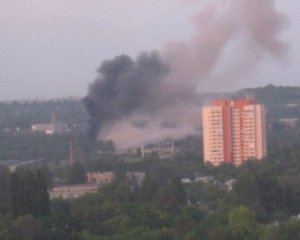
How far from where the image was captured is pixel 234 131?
64.2m

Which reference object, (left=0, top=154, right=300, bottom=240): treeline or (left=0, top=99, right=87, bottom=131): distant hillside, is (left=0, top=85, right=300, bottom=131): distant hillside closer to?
(left=0, top=99, right=87, bottom=131): distant hillside

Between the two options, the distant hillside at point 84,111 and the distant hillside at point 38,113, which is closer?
the distant hillside at point 84,111

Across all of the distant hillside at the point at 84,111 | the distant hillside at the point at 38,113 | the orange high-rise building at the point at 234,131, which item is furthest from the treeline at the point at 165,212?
the distant hillside at the point at 38,113

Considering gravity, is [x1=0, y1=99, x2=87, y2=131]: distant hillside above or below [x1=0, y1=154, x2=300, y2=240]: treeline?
above

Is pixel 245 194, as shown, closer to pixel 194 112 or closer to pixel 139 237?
pixel 139 237

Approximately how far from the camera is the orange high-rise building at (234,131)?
6275 cm

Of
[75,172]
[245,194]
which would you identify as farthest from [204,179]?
[245,194]

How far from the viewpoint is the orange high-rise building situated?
6275cm

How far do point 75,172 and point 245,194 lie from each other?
46.9 feet

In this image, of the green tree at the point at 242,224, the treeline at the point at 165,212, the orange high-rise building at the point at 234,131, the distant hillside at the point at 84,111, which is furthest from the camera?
the distant hillside at the point at 84,111

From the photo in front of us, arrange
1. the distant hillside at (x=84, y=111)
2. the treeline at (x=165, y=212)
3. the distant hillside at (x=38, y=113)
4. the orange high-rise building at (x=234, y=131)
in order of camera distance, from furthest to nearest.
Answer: the distant hillside at (x=38, y=113) < the distant hillside at (x=84, y=111) < the orange high-rise building at (x=234, y=131) < the treeline at (x=165, y=212)

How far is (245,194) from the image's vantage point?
40250 millimetres

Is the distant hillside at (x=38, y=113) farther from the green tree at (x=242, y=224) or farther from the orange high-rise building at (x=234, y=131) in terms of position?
the green tree at (x=242, y=224)

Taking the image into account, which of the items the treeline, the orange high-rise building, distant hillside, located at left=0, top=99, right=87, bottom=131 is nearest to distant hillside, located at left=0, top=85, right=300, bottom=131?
distant hillside, located at left=0, top=99, right=87, bottom=131
